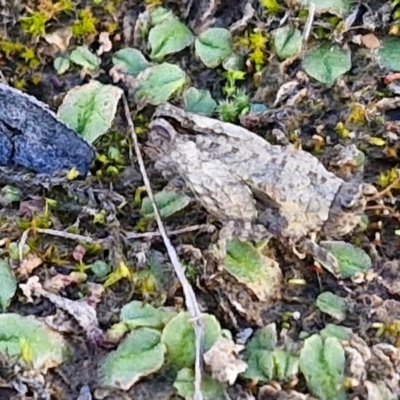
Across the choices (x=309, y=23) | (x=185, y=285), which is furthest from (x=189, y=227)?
(x=309, y=23)

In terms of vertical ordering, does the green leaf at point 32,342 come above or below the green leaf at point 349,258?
below

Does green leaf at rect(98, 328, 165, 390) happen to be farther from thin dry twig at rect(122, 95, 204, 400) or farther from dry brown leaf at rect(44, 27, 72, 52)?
dry brown leaf at rect(44, 27, 72, 52)

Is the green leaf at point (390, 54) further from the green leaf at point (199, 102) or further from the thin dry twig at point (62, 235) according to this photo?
the thin dry twig at point (62, 235)

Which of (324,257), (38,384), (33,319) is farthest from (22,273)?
(324,257)

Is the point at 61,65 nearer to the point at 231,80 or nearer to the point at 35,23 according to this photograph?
the point at 35,23

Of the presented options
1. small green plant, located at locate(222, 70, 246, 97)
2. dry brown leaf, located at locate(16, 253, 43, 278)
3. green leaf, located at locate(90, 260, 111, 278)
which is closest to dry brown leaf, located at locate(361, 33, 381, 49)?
small green plant, located at locate(222, 70, 246, 97)

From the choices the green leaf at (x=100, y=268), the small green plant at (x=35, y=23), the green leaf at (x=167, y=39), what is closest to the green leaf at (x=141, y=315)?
the green leaf at (x=100, y=268)
